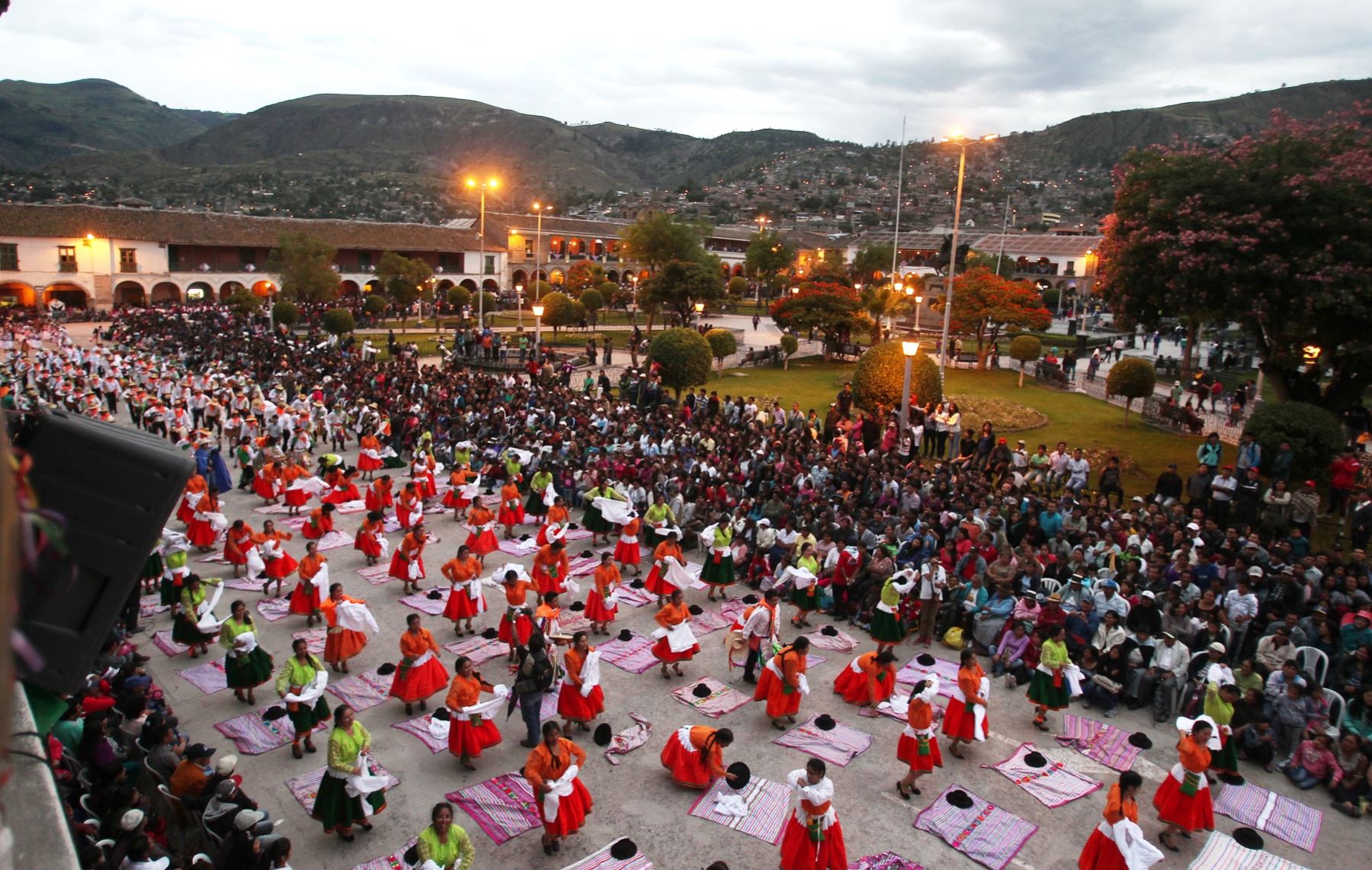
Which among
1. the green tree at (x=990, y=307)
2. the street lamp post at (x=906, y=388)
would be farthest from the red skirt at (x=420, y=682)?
the green tree at (x=990, y=307)

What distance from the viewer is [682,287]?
38562 millimetres

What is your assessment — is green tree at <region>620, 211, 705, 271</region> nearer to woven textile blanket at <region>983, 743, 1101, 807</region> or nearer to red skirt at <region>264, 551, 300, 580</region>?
red skirt at <region>264, 551, 300, 580</region>

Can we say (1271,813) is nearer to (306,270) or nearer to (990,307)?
(990,307)

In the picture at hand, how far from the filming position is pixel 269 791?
26.2 feet

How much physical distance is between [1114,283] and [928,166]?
148 metres

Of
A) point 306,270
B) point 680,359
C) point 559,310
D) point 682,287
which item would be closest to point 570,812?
point 680,359

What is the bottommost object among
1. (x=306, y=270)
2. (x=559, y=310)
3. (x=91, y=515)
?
(x=559, y=310)

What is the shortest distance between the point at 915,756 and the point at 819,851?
1692mm

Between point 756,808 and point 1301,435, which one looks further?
point 1301,435

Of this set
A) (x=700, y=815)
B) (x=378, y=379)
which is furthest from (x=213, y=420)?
(x=700, y=815)

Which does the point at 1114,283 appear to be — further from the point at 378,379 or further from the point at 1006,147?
the point at 1006,147

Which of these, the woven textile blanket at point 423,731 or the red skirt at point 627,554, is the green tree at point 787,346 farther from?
the woven textile blanket at point 423,731

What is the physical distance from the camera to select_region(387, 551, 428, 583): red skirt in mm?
12508

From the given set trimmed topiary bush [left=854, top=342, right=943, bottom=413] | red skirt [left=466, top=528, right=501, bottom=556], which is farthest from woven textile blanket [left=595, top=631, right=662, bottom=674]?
trimmed topiary bush [left=854, top=342, right=943, bottom=413]
